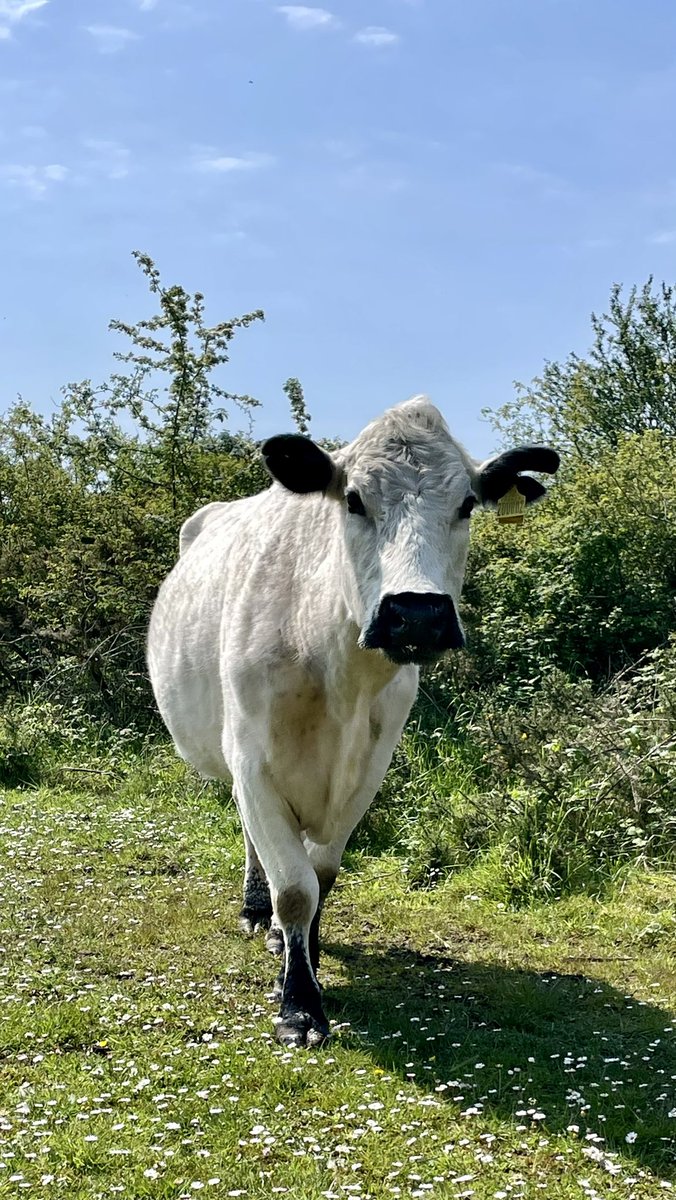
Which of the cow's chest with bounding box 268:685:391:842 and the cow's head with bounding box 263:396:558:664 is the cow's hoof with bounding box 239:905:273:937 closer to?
the cow's chest with bounding box 268:685:391:842

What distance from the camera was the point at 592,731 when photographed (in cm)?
977

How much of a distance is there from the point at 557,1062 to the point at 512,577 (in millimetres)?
7655

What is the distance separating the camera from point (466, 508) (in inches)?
213

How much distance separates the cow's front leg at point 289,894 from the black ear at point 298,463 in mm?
1477

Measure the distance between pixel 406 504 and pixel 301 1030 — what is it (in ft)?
8.23

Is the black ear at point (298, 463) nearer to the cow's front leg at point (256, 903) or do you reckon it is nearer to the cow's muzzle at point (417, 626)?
the cow's muzzle at point (417, 626)

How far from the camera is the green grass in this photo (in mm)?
4363

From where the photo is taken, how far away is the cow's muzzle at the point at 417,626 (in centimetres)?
477

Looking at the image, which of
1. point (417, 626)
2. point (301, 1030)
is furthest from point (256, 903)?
point (417, 626)

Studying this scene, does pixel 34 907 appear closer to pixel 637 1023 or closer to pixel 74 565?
pixel 637 1023

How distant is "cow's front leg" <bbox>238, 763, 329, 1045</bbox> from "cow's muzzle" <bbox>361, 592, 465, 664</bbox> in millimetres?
1552

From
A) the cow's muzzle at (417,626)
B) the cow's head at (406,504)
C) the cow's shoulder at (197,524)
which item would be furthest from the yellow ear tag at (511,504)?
the cow's shoulder at (197,524)

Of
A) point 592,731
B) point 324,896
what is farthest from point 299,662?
point 592,731

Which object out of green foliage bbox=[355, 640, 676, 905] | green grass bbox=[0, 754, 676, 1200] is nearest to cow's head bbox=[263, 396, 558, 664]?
green grass bbox=[0, 754, 676, 1200]
